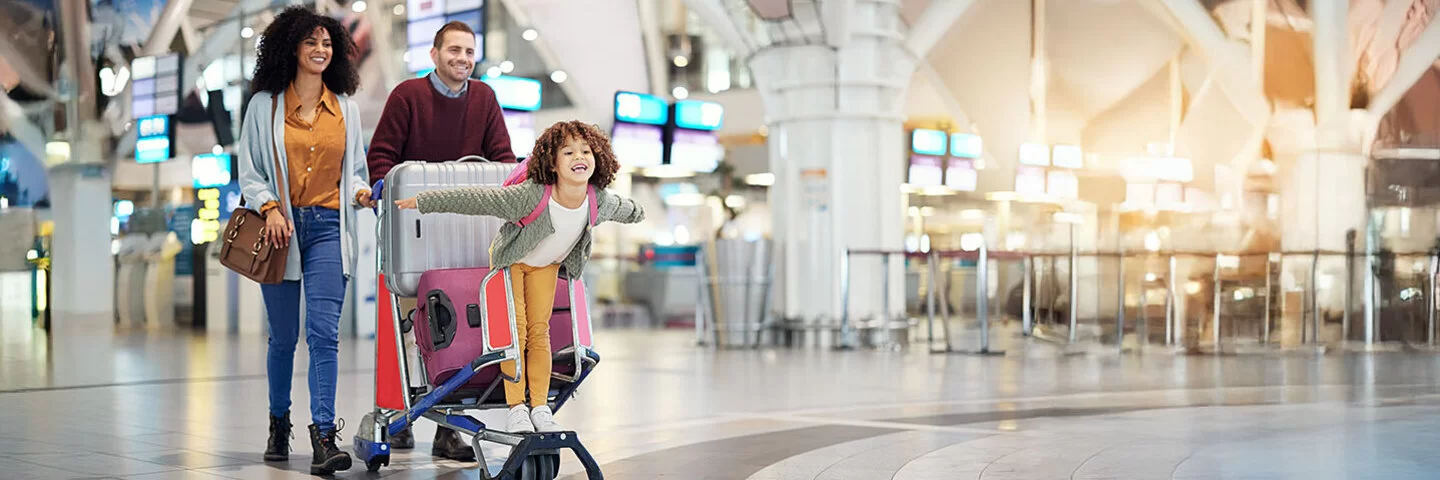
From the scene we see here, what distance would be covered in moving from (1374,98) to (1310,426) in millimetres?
8042

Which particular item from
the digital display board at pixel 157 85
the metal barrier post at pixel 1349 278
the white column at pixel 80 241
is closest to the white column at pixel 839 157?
the metal barrier post at pixel 1349 278

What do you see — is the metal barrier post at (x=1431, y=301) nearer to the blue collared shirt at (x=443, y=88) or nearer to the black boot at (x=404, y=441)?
the black boot at (x=404, y=441)

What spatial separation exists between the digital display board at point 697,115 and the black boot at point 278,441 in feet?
38.0

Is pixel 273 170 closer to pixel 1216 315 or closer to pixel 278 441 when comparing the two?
pixel 278 441

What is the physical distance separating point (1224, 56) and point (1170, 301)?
2.86 m

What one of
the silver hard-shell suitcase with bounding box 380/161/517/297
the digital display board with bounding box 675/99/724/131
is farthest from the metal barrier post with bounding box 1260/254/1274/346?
the silver hard-shell suitcase with bounding box 380/161/517/297

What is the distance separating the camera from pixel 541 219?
405 centimetres

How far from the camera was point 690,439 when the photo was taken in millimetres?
5516

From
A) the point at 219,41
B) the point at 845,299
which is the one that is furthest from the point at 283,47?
the point at 219,41

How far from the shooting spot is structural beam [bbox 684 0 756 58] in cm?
1351

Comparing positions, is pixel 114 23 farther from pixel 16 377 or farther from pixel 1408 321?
pixel 1408 321

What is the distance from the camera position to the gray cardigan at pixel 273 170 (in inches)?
181

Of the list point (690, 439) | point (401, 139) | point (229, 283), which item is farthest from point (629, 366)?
point (229, 283)

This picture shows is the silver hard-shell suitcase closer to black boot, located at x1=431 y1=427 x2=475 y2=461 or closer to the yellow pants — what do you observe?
the yellow pants
